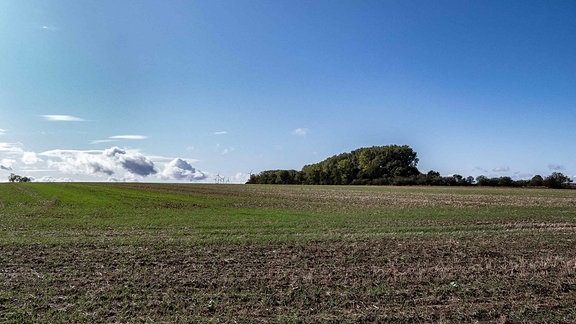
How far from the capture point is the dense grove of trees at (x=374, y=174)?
374 ft

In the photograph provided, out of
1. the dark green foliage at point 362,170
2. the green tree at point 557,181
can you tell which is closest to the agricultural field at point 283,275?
the green tree at point 557,181

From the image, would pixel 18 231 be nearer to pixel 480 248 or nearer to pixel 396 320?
pixel 396 320

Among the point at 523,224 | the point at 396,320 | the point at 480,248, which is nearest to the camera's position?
the point at 396,320

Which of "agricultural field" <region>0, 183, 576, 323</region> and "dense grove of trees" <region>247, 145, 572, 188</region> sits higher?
"dense grove of trees" <region>247, 145, 572, 188</region>

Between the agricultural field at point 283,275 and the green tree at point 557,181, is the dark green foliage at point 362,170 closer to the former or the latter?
the green tree at point 557,181

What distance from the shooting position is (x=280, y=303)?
945cm

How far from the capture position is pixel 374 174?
14175 cm

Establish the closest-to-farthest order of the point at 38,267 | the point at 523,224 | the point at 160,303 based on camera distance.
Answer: the point at 160,303 → the point at 38,267 → the point at 523,224

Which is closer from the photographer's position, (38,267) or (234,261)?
(38,267)

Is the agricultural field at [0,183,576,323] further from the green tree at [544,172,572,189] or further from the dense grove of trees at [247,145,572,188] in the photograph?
the dense grove of trees at [247,145,572,188]

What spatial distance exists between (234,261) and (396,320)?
643 cm

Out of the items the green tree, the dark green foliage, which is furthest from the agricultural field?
the dark green foliage

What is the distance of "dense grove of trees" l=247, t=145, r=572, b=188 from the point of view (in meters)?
114

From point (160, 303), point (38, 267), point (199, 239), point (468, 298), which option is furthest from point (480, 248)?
point (38, 267)
